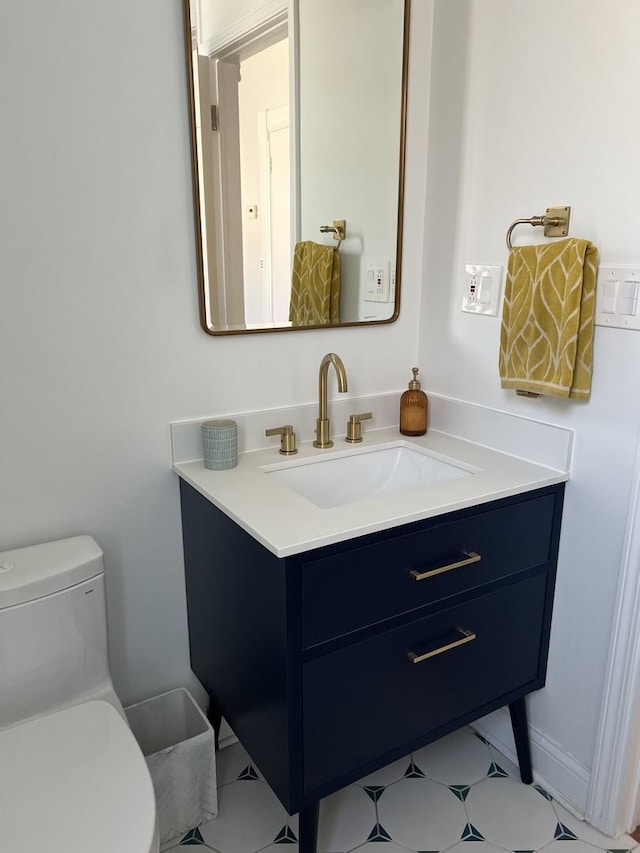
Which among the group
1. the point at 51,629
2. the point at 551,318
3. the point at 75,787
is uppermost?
the point at 551,318

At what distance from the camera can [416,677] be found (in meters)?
1.39

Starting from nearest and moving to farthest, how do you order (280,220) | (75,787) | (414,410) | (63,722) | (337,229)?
1. (75,787)
2. (63,722)
3. (280,220)
4. (337,229)
5. (414,410)

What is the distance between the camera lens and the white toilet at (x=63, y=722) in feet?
3.38

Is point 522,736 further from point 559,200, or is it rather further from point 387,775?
point 559,200

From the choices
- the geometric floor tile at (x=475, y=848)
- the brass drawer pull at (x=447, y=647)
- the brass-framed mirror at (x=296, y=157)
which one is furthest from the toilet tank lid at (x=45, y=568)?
the geometric floor tile at (x=475, y=848)

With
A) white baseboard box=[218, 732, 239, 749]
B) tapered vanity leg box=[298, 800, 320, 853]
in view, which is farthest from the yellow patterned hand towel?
white baseboard box=[218, 732, 239, 749]

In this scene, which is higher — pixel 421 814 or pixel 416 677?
pixel 416 677

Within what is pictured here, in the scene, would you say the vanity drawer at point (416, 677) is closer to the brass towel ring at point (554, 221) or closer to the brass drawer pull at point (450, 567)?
the brass drawer pull at point (450, 567)

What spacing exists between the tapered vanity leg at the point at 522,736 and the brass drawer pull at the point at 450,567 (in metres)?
0.49

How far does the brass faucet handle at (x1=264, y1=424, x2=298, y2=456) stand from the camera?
1.64m

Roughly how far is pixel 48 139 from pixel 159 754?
1309mm

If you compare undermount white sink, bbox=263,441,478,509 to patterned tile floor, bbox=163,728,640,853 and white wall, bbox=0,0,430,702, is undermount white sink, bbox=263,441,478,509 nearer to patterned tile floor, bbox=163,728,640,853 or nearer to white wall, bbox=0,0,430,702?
white wall, bbox=0,0,430,702

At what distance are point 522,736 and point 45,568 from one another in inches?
47.9

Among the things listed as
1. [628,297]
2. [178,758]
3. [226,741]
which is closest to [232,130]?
[628,297]
